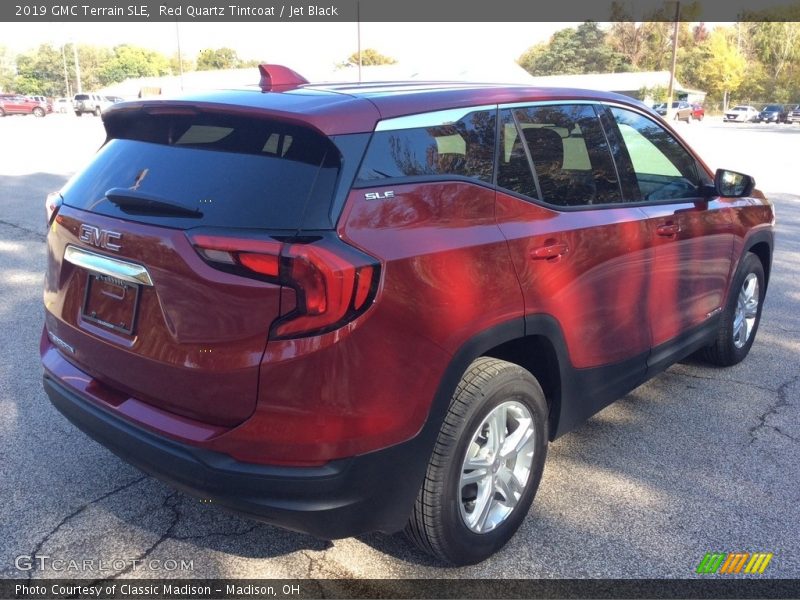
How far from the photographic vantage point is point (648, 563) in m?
2.88

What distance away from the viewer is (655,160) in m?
4.15

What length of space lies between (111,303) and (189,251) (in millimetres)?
520

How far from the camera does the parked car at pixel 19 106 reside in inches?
2157

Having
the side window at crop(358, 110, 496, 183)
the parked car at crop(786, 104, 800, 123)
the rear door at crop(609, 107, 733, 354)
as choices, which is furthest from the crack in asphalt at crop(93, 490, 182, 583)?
the parked car at crop(786, 104, 800, 123)

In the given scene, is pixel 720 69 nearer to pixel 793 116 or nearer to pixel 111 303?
pixel 793 116

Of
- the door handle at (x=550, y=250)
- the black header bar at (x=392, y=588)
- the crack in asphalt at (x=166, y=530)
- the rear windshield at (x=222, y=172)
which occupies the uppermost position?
the rear windshield at (x=222, y=172)

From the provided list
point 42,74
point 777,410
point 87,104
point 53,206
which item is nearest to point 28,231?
point 53,206

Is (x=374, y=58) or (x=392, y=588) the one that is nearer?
(x=392, y=588)

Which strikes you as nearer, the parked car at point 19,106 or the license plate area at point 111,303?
the license plate area at point 111,303

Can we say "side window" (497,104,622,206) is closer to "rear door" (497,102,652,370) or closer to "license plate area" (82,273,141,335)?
"rear door" (497,102,652,370)

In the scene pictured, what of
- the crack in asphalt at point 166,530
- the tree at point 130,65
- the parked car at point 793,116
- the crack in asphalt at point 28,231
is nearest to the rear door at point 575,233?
the crack in asphalt at point 166,530

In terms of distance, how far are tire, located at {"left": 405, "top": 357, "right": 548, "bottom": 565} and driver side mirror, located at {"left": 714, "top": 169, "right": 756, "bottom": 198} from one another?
203cm

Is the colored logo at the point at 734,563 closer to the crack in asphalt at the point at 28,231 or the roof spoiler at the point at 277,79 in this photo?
the roof spoiler at the point at 277,79

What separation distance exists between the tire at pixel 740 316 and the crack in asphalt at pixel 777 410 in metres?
0.38
